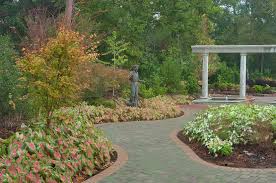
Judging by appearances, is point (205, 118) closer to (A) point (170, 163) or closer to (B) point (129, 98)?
(A) point (170, 163)

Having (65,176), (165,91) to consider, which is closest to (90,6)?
(165,91)

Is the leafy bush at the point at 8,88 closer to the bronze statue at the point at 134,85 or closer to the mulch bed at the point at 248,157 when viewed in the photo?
the mulch bed at the point at 248,157

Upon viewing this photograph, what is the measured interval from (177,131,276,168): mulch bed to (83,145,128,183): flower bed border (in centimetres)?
162

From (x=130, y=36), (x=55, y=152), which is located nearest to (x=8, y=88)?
(x=55, y=152)

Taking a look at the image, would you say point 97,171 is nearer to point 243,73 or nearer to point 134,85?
point 134,85

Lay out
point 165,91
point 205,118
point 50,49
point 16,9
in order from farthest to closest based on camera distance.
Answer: point 16,9 < point 165,91 < point 205,118 < point 50,49

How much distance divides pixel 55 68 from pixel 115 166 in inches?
83.8

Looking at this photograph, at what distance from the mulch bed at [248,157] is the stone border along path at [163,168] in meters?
0.41

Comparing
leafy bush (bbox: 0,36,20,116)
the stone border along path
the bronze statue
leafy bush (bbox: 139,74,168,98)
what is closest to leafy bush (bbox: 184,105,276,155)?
the stone border along path

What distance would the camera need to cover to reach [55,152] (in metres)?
7.62

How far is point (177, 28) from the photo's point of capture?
1091 inches

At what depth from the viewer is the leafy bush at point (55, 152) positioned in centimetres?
661

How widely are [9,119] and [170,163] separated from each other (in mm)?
3640

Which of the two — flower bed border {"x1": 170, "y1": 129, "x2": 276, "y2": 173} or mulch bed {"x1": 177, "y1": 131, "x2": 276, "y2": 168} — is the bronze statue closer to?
flower bed border {"x1": 170, "y1": 129, "x2": 276, "y2": 173}
